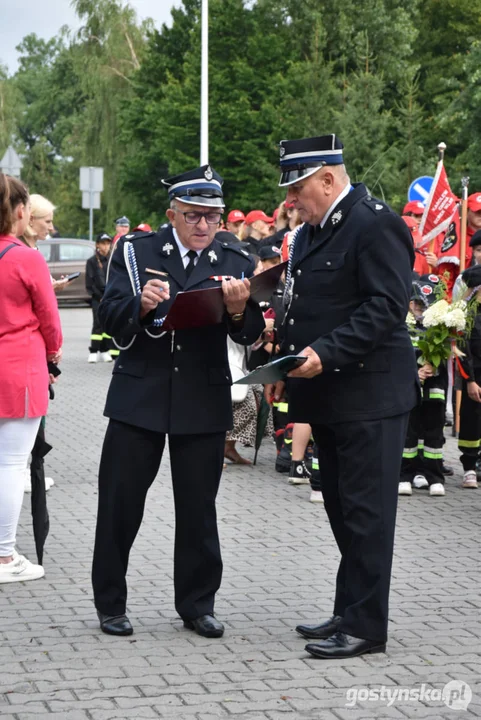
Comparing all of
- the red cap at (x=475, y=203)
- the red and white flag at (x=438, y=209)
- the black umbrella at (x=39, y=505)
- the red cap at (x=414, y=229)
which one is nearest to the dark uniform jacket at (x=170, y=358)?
the black umbrella at (x=39, y=505)

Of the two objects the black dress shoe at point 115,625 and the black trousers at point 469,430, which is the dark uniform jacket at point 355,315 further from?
the black trousers at point 469,430

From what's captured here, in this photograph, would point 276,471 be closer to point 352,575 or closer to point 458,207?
point 458,207

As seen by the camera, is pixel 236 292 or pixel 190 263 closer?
pixel 236 292

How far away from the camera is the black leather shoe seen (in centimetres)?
583

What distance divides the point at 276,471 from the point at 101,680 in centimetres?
572

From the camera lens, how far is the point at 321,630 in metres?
5.81

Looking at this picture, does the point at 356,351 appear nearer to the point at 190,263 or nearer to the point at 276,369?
the point at 276,369

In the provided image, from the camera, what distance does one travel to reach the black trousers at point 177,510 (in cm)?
586

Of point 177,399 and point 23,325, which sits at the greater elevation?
point 23,325

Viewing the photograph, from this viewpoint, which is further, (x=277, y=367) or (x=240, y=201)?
(x=240, y=201)

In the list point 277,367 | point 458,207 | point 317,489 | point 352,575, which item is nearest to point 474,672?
point 352,575

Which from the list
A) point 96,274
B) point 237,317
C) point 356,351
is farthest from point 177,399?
point 96,274

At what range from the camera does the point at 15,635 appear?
5895mm

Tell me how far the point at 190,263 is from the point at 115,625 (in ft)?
5.36
